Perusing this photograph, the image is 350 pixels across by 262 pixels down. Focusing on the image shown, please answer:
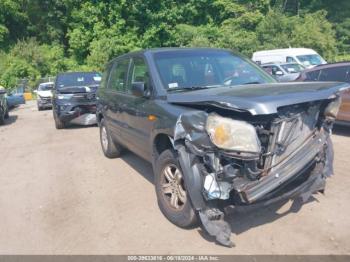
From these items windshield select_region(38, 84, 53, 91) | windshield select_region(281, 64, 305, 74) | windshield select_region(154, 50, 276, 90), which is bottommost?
windshield select_region(38, 84, 53, 91)

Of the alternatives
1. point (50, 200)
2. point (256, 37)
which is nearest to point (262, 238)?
point (50, 200)

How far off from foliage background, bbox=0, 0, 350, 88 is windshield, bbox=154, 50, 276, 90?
92.6ft

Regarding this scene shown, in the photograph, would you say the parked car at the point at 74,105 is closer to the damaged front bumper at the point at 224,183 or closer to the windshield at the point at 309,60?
the damaged front bumper at the point at 224,183

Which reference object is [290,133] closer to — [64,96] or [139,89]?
[139,89]

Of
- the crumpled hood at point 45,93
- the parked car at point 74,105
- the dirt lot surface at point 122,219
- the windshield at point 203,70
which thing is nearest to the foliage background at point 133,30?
the crumpled hood at point 45,93

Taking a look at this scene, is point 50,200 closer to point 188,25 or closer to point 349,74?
point 349,74

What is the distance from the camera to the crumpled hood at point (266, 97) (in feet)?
11.1

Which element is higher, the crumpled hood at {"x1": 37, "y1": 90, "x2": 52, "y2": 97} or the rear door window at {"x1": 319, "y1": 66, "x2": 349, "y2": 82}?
the rear door window at {"x1": 319, "y1": 66, "x2": 349, "y2": 82}

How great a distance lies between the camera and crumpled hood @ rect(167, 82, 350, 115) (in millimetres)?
3387

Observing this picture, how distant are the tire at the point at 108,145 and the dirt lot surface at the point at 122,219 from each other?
0.85 feet

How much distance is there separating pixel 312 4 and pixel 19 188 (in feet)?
145

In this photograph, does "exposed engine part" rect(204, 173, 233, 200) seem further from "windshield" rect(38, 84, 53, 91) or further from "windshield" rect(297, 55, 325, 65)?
"windshield" rect(297, 55, 325, 65)

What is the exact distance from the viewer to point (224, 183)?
12.1 feet

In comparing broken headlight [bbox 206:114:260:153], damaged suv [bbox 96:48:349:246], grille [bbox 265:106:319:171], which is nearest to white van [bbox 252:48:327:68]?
damaged suv [bbox 96:48:349:246]
